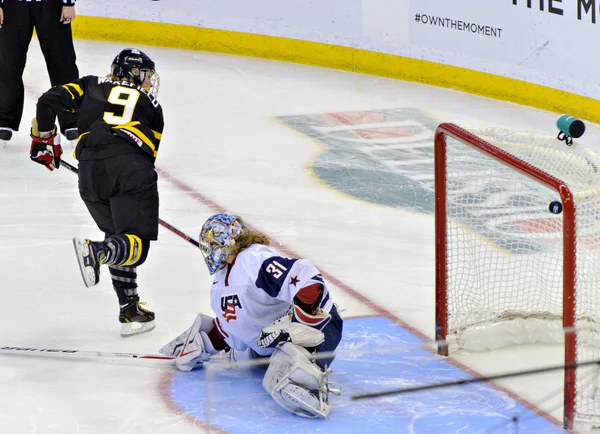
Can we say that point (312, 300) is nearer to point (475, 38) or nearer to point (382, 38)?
point (475, 38)

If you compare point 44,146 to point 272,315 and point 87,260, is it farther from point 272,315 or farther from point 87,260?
point 272,315

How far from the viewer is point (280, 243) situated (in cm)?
511

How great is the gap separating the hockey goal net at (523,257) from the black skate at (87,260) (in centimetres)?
107

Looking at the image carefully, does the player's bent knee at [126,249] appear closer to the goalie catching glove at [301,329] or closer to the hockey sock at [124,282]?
the hockey sock at [124,282]

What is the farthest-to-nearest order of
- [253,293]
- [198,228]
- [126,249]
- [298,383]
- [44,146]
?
[198,228]
[44,146]
[126,249]
[253,293]
[298,383]

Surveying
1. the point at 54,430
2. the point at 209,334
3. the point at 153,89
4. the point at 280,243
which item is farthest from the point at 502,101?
the point at 54,430

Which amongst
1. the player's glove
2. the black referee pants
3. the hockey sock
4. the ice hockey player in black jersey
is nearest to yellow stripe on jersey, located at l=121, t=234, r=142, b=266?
the ice hockey player in black jersey

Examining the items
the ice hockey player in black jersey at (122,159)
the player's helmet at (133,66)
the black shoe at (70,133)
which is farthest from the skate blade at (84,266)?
the black shoe at (70,133)

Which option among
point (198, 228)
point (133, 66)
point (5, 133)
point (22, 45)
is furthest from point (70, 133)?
point (133, 66)

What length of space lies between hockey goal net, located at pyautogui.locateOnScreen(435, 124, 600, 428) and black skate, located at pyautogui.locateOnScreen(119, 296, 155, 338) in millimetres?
993

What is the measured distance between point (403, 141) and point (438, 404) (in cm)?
336

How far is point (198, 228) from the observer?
5277 mm

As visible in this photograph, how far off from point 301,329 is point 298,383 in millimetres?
149

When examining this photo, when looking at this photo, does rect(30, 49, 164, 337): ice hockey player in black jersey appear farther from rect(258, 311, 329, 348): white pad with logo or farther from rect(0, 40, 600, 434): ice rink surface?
rect(258, 311, 329, 348): white pad with logo
